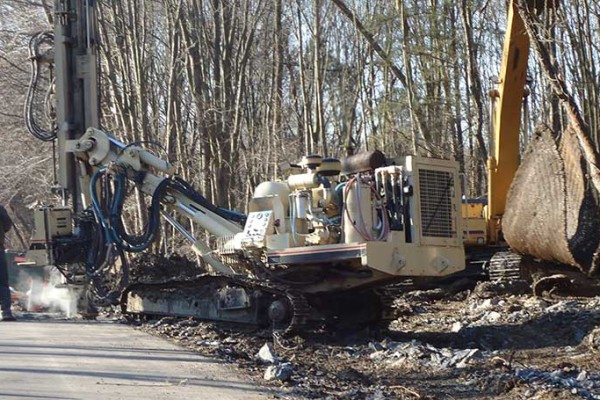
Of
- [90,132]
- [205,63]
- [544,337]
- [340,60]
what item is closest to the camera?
[544,337]

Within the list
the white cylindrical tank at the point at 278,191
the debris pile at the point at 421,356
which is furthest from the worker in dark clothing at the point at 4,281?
the debris pile at the point at 421,356

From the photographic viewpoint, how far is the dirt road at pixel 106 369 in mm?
8203

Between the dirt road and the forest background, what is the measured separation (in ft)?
39.9

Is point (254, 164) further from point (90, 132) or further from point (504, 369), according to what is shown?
point (504, 369)

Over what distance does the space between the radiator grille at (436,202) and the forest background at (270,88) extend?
10.5 meters

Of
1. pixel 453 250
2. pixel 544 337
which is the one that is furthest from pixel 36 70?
pixel 544 337

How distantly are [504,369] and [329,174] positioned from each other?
4012 mm

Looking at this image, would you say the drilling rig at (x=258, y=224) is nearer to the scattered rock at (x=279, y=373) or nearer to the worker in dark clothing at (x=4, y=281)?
the worker in dark clothing at (x=4, y=281)

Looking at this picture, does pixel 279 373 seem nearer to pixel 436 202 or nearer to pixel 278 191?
pixel 436 202

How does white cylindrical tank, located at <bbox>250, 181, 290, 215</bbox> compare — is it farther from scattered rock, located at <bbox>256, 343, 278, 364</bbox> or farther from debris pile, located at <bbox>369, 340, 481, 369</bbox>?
scattered rock, located at <bbox>256, 343, 278, 364</bbox>

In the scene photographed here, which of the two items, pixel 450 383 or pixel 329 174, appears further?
pixel 329 174

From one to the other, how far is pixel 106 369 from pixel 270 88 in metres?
28.6

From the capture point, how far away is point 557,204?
13.8m

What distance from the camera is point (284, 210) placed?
45.4ft
